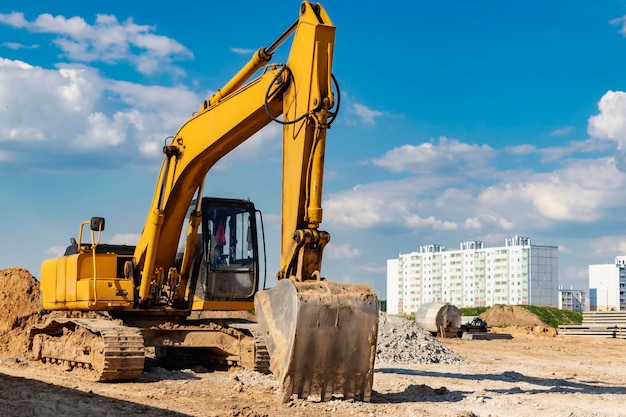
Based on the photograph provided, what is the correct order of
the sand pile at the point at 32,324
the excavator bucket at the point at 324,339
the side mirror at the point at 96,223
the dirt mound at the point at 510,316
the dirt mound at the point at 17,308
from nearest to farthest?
the excavator bucket at the point at 324,339 → the side mirror at the point at 96,223 → the sand pile at the point at 32,324 → the dirt mound at the point at 17,308 → the dirt mound at the point at 510,316

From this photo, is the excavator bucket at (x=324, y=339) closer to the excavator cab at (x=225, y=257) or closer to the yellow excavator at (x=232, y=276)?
the yellow excavator at (x=232, y=276)

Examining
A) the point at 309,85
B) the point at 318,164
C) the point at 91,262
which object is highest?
the point at 309,85

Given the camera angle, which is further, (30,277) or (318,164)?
(30,277)

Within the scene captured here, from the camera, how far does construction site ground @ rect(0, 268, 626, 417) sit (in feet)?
30.5

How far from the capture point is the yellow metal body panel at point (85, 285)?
13.3 metres

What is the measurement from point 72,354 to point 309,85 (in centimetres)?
652

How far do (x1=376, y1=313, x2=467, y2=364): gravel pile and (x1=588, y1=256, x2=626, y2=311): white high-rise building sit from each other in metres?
94.0

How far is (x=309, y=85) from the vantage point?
9.73 metres

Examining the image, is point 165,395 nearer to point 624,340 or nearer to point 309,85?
point 309,85

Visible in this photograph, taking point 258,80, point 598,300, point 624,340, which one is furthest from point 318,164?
point 598,300

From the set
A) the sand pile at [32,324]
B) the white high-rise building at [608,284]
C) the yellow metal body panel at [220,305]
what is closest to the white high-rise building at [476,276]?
the white high-rise building at [608,284]

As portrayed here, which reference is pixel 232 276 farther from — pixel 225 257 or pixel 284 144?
pixel 284 144

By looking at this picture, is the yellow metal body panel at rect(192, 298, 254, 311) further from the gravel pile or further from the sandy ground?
the gravel pile

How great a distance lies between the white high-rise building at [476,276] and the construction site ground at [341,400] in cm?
9378
